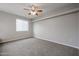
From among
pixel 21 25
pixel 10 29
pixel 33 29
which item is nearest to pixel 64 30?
pixel 33 29

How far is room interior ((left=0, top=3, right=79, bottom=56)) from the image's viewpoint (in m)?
1.55

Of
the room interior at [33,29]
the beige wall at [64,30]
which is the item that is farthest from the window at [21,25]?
the beige wall at [64,30]

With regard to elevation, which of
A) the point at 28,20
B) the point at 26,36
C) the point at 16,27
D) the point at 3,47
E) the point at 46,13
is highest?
the point at 46,13

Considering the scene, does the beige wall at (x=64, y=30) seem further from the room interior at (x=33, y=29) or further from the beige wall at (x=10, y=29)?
the beige wall at (x=10, y=29)

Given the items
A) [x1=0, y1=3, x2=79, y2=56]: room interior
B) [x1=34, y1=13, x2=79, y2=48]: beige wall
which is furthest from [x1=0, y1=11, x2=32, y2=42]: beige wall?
[x1=34, y1=13, x2=79, y2=48]: beige wall

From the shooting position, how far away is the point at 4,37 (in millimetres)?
1608

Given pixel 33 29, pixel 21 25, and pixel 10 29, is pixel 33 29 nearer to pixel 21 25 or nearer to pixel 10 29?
pixel 21 25

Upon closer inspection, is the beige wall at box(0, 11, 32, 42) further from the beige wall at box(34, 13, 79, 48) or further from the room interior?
the beige wall at box(34, 13, 79, 48)

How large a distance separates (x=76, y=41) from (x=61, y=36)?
1.52ft

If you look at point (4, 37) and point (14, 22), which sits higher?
point (14, 22)

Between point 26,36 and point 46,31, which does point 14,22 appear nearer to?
point 26,36

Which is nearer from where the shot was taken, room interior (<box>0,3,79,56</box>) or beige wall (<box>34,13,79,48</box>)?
room interior (<box>0,3,79,56</box>)

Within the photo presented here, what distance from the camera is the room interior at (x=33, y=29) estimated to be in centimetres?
155

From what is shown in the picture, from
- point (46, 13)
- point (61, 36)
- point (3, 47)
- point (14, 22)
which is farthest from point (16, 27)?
point (61, 36)
